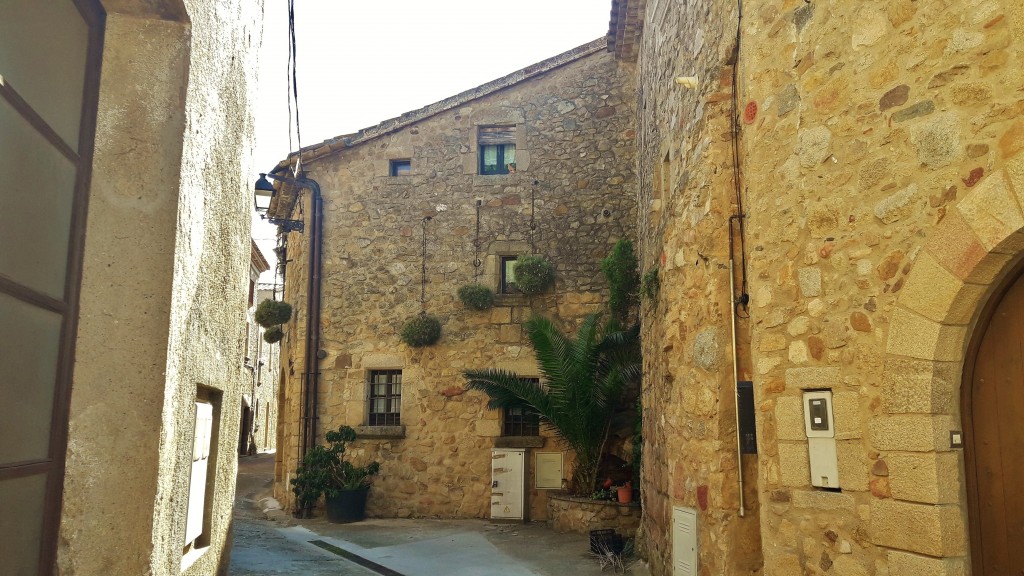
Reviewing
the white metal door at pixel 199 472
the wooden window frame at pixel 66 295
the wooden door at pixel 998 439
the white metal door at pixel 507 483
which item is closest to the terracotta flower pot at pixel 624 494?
the white metal door at pixel 507 483

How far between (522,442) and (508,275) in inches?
102

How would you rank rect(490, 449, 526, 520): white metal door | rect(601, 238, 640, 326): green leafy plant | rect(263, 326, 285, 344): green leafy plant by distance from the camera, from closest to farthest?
rect(601, 238, 640, 326): green leafy plant < rect(490, 449, 526, 520): white metal door < rect(263, 326, 285, 344): green leafy plant

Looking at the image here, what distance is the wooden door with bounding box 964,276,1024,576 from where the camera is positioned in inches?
135

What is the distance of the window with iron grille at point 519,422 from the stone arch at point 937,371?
8304mm

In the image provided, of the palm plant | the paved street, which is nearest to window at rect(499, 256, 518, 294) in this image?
the palm plant

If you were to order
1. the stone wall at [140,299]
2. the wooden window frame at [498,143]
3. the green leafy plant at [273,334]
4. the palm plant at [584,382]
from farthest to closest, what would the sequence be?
the green leafy plant at [273,334], the wooden window frame at [498,143], the palm plant at [584,382], the stone wall at [140,299]

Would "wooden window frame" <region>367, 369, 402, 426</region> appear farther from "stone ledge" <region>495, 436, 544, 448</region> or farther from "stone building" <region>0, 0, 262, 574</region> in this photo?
"stone building" <region>0, 0, 262, 574</region>

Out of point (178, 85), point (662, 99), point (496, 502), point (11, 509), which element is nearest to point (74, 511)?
point (11, 509)

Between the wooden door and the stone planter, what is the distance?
621 centimetres

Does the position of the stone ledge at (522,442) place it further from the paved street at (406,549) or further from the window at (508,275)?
the window at (508,275)

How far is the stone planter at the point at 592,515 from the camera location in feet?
31.6

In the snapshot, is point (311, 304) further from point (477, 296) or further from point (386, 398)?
point (477, 296)

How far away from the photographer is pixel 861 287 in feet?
12.9

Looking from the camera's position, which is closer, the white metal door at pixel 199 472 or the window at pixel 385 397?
the white metal door at pixel 199 472
